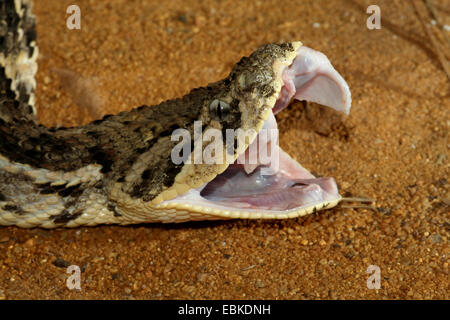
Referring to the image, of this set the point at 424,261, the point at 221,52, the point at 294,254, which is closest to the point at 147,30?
the point at 221,52

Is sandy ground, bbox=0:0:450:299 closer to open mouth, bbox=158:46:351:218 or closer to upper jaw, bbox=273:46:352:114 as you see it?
open mouth, bbox=158:46:351:218

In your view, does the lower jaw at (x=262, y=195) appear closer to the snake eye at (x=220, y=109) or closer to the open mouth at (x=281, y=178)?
the open mouth at (x=281, y=178)

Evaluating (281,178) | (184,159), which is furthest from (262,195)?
(184,159)

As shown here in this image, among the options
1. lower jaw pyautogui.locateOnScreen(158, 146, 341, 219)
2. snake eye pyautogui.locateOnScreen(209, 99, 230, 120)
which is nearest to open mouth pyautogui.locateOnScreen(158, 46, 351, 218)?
lower jaw pyautogui.locateOnScreen(158, 146, 341, 219)

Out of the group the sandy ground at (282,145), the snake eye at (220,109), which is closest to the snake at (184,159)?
the snake eye at (220,109)

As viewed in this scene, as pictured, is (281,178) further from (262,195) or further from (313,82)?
(313,82)

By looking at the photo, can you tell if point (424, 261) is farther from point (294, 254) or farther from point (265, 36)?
point (265, 36)
